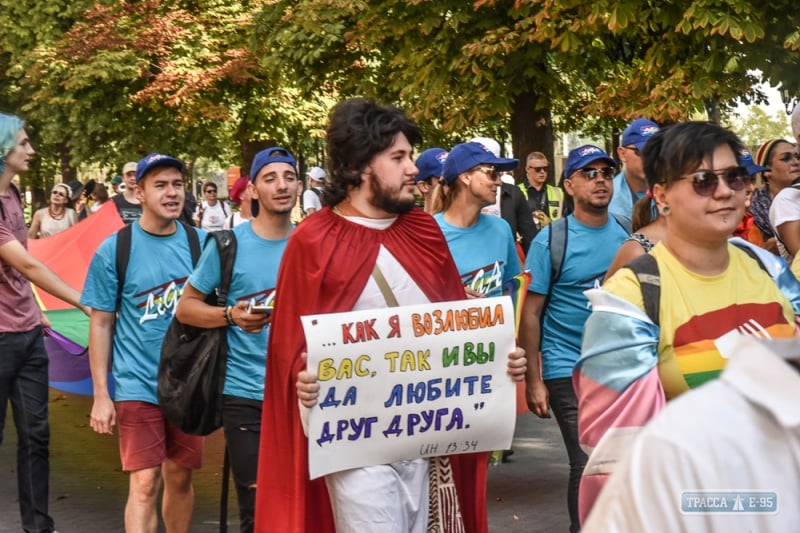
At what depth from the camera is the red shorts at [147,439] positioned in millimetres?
6242

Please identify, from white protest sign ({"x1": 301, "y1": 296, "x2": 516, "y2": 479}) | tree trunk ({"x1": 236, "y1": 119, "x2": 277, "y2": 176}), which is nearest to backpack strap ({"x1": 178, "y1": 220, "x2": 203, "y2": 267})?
white protest sign ({"x1": 301, "y1": 296, "x2": 516, "y2": 479})

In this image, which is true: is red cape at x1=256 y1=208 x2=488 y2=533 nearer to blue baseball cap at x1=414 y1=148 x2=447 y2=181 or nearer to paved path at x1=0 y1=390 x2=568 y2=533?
paved path at x1=0 y1=390 x2=568 y2=533

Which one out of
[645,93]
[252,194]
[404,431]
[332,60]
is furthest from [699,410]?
[332,60]

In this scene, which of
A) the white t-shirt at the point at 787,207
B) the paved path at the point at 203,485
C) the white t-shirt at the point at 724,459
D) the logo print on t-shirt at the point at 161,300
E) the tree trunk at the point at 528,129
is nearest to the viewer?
the white t-shirt at the point at 724,459

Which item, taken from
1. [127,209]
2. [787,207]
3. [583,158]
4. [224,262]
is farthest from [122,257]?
[127,209]

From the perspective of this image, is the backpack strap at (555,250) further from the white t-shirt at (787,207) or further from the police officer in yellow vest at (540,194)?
the police officer in yellow vest at (540,194)

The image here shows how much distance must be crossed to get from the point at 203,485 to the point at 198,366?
3461 millimetres

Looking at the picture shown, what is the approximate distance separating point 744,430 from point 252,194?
4.66 meters

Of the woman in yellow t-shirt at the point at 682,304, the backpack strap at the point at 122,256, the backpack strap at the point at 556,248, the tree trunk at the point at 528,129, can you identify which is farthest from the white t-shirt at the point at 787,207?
the tree trunk at the point at 528,129

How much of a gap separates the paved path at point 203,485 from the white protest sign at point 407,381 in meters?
3.01

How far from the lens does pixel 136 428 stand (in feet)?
20.6

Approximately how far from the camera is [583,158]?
657 cm

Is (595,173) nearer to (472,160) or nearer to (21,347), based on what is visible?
(472,160)

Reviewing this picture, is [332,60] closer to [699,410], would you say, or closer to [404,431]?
[404,431]
